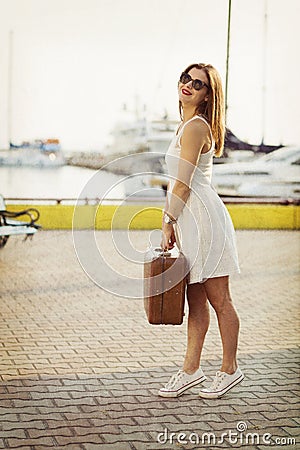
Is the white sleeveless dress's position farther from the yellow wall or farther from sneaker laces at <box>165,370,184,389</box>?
the yellow wall

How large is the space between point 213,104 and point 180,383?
3.38ft

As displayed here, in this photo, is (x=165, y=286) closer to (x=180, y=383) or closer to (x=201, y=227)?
(x=201, y=227)

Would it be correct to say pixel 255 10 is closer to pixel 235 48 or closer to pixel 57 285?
pixel 235 48

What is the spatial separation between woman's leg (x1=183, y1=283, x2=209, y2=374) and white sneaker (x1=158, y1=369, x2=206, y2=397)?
2cm

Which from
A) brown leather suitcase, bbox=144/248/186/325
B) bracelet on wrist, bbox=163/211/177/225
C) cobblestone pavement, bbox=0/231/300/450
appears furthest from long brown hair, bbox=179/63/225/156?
cobblestone pavement, bbox=0/231/300/450

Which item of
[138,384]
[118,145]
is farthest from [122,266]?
[138,384]

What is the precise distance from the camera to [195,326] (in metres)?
3.74

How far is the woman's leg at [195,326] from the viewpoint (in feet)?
12.2

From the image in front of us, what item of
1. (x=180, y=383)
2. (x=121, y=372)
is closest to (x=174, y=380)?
(x=180, y=383)

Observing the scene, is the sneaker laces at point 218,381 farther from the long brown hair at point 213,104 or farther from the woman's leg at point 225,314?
the long brown hair at point 213,104

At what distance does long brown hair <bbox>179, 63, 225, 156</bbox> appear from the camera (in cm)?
355

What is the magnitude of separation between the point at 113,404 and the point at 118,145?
5.27 meters

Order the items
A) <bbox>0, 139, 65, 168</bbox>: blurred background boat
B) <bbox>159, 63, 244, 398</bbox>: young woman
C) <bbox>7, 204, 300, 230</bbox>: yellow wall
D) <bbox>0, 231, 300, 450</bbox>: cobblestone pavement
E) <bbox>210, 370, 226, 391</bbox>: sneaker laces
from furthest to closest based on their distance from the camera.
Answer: <bbox>7, 204, 300, 230</bbox>: yellow wall < <bbox>0, 139, 65, 168</bbox>: blurred background boat < <bbox>210, 370, 226, 391</bbox>: sneaker laces < <bbox>159, 63, 244, 398</bbox>: young woman < <bbox>0, 231, 300, 450</bbox>: cobblestone pavement

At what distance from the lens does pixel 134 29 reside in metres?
6.82
